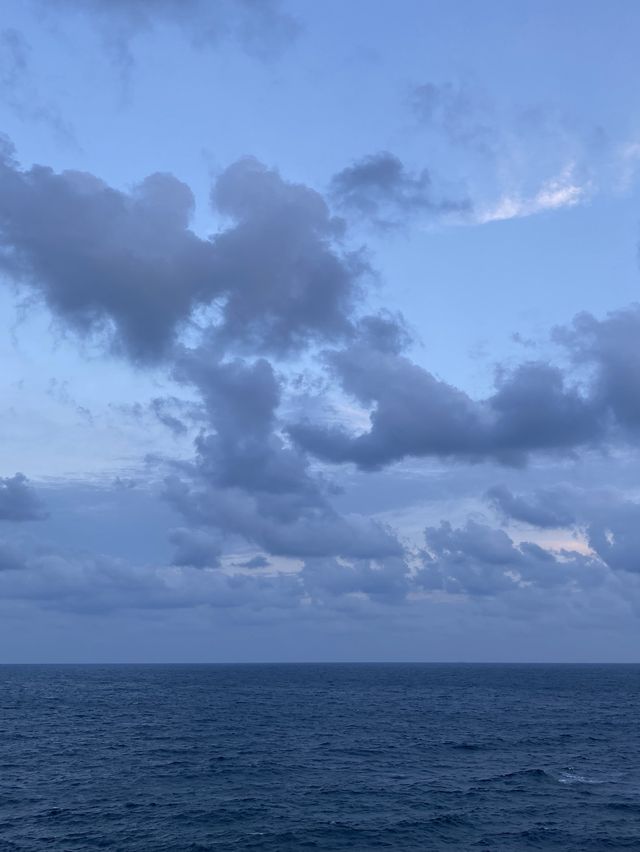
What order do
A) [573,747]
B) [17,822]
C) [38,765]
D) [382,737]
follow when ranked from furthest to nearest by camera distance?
[382,737]
[573,747]
[38,765]
[17,822]

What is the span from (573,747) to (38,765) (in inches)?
2853

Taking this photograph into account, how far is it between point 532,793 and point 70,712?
109421 millimetres

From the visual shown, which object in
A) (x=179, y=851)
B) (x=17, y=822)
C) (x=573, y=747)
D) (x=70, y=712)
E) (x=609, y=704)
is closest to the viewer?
(x=179, y=851)

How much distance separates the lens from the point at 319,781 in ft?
268

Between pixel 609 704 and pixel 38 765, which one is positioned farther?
pixel 609 704

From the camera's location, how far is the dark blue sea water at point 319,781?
61.9 m

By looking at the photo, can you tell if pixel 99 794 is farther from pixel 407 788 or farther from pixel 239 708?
pixel 239 708

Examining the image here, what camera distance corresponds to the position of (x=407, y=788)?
78.6 metres

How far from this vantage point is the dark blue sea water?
61938 mm

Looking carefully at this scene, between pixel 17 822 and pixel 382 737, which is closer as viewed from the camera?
pixel 17 822

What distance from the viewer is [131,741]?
10994 centimetres

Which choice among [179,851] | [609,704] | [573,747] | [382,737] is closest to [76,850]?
[179,851]

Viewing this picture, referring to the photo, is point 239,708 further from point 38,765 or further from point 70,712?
point 38,765

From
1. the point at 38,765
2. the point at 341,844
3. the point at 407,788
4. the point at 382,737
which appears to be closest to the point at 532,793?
the point at 407,788
